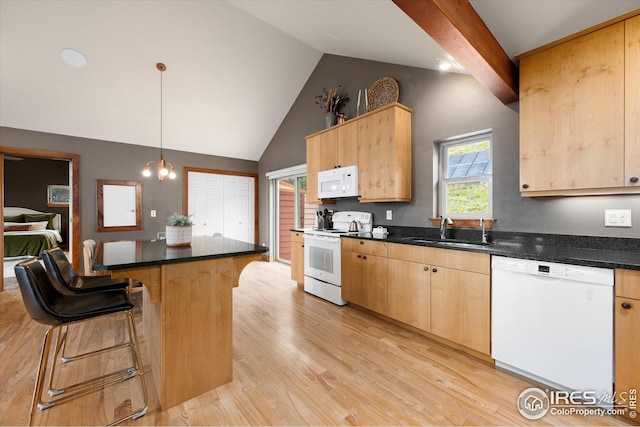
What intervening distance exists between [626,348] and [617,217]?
91 cm

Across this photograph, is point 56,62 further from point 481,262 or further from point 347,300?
point 481,262

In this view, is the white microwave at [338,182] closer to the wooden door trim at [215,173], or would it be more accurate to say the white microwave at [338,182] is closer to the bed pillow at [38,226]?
the wooden door trim at [215,173]

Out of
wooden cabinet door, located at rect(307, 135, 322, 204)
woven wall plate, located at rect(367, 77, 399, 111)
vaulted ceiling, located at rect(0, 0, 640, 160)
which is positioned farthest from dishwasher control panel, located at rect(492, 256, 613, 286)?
wooden cabinet door, located at rect(307, 135, 322, 204)

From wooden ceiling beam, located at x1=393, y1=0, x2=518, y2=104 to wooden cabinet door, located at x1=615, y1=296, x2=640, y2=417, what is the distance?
5.07ft

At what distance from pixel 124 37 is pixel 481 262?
4458mm

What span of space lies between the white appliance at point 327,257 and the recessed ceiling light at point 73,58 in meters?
3.50

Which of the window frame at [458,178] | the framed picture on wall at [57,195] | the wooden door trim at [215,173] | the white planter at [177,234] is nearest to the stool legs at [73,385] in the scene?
the white planter at [177,234]

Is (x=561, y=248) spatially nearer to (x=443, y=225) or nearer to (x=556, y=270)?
(x=556, y=270)

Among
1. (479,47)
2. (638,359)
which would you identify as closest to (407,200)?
(479,47)

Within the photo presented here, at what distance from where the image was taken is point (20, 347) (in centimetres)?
224

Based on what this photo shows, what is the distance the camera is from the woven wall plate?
319cm

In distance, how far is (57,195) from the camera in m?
7.68

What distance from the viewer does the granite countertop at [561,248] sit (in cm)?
153

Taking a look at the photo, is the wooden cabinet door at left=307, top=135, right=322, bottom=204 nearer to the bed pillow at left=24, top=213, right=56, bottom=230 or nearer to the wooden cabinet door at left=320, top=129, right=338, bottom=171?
the wooden cabinet door at left=320, top=129, right=338, bottom=171
